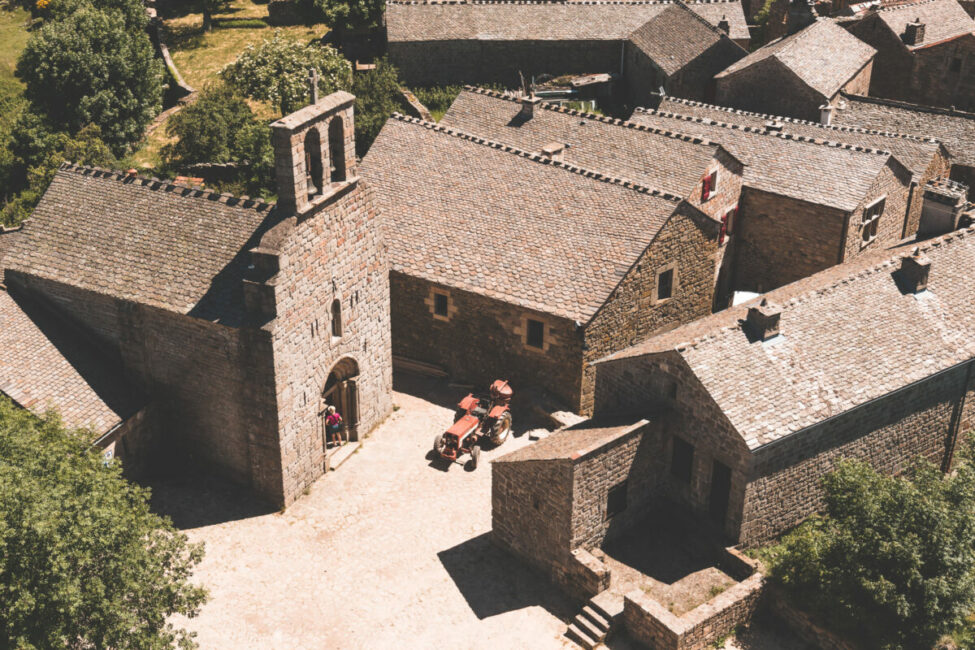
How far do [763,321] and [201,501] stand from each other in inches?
704

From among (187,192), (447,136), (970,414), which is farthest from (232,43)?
(970,414)

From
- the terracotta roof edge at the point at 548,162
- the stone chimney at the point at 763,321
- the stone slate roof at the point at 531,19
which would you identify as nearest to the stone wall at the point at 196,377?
the stone chimney at the point at 763,321

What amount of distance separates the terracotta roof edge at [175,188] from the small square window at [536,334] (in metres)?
9.91

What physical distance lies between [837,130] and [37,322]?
33461 mm

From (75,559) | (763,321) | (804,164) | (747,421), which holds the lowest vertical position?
(75,559)

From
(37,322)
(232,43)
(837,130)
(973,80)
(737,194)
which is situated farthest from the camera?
(232,43)

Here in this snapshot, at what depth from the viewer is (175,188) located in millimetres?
34094

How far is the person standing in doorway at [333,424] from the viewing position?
114ft

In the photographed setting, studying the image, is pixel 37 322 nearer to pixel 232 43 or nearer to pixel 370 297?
pixel 370 297

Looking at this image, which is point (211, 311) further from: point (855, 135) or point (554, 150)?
point (855, 135)

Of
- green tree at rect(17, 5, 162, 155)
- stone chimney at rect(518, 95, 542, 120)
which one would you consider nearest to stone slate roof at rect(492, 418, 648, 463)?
stone chimney at rect(518, 95, 542, 120)

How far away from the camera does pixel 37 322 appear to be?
33250mm

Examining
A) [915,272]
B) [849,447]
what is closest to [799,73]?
[915,272]

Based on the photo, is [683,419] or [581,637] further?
[683,419]
